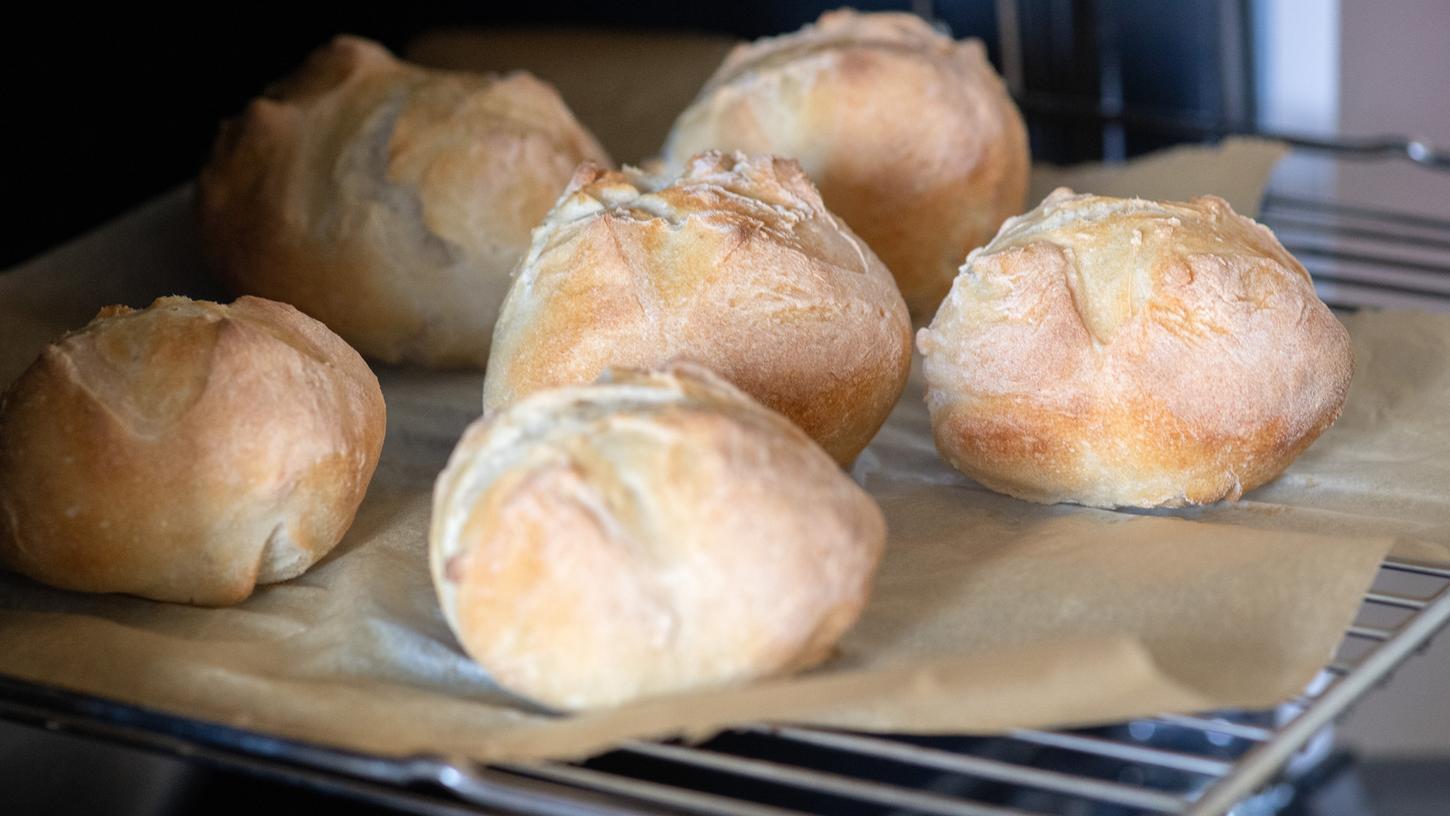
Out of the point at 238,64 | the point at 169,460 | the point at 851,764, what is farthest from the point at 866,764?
the point at 238,64

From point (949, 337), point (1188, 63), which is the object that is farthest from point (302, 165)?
point (1188, 63)

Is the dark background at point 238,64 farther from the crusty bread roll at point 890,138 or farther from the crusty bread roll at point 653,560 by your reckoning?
the crusty bread roll at point 653,560

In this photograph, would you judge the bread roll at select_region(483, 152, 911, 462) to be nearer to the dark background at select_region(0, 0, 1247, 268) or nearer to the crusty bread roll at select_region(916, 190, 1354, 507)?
the crusty bread roll at select_region(916, 190, 1354, 507)

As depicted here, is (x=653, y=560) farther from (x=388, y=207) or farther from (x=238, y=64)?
(x=238, y=64)

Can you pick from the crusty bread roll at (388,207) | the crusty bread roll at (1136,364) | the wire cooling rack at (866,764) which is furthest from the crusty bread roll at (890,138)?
the wire cooling rack at (866,764)

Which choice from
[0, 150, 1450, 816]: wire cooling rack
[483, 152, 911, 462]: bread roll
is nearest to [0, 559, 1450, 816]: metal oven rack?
[0, 150, 1450, 816]: wire cooling rack

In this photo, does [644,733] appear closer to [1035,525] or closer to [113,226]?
[1035,525]
